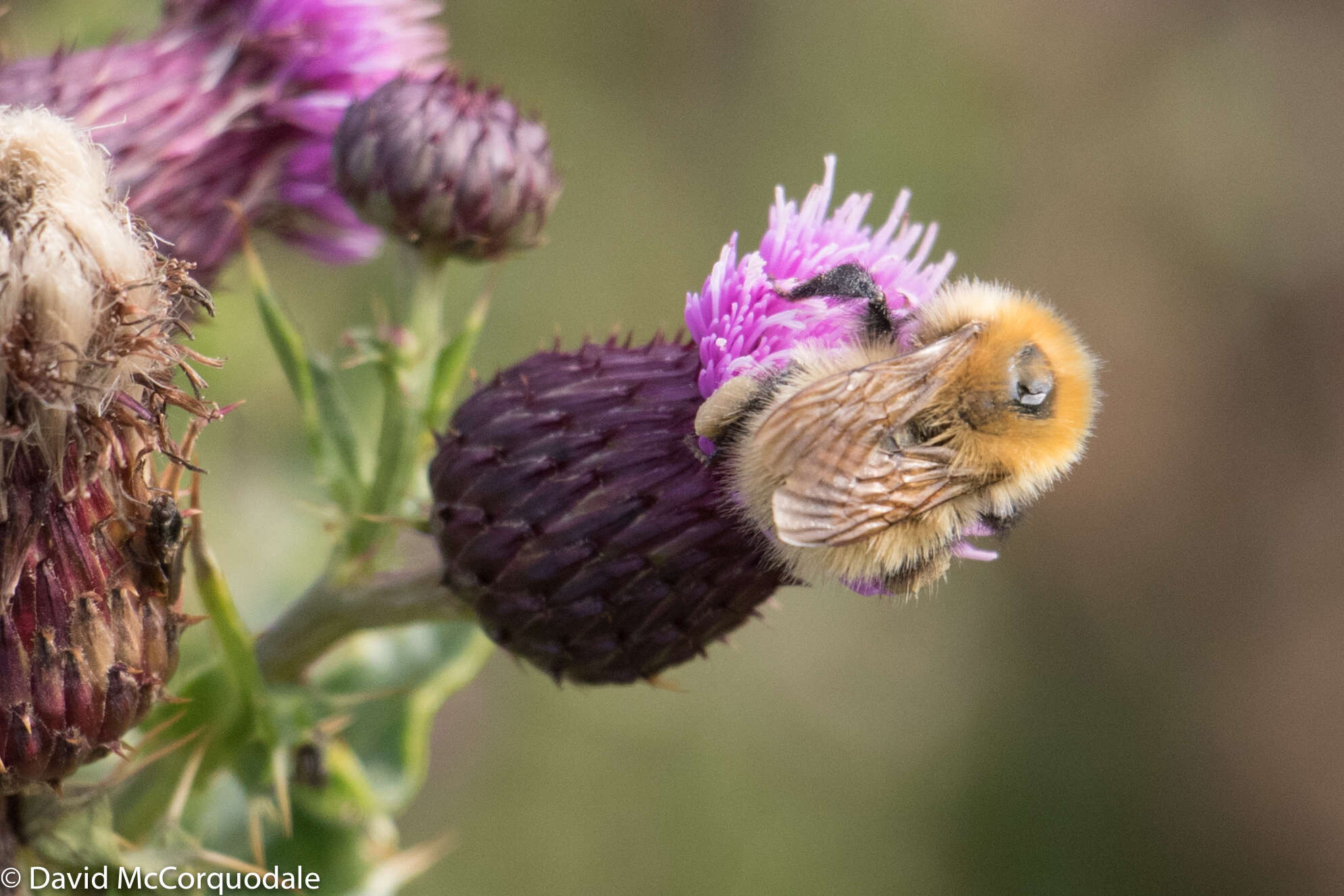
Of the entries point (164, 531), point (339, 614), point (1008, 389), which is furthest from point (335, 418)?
point (1008, 389)

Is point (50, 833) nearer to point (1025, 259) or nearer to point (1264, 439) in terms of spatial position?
point (1025, 259)

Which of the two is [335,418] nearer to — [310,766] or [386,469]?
[386,469]

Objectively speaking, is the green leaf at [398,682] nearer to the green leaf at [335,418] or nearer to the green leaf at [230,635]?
the green leaf at [335,418]

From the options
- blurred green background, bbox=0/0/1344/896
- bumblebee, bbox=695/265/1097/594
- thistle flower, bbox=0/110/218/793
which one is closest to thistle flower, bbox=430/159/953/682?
bumblebee, bbox=695/265/1097/594

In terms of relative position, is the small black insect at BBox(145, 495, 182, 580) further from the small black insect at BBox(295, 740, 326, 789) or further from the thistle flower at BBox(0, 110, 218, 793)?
the small black insect at BBox(295, 740, 326, 789)

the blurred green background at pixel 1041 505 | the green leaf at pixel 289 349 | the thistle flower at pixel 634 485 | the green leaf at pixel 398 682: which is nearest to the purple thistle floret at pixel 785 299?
the thistle flower at pixel 634 485

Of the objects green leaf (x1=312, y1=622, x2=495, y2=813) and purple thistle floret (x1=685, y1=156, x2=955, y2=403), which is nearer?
purple thistle floret (x1=685, y1=156, x2=955, y2=403)
